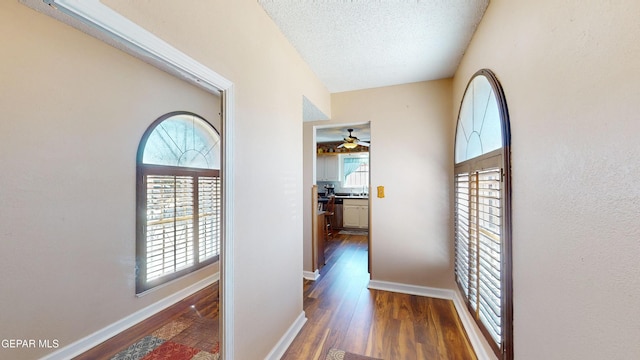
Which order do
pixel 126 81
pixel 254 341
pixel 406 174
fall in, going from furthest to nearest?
1. pixel 406 174
2. pixel 254 341
3. pixel 126 81

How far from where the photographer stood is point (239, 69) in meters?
1.34

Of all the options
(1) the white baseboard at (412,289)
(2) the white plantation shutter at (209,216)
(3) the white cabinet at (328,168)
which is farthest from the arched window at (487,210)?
(3) the white cabinet at (328,168)

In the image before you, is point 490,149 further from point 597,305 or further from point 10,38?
point 10,38

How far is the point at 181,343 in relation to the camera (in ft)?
4.04

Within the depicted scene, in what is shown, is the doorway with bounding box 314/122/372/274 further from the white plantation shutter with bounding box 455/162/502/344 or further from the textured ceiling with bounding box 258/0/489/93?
the white plantation shutter with bounding box 455/162/502/344

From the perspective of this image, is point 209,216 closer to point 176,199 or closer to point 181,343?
point 176,199

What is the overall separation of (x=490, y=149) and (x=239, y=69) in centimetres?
169

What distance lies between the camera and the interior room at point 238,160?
2.16ft

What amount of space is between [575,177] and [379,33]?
1.60 m

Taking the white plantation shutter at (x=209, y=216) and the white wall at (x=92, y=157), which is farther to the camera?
the white plantation shutter at (x=209, y=216)

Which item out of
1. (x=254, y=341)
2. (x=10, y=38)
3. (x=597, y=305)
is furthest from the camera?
(x=254, y=341)

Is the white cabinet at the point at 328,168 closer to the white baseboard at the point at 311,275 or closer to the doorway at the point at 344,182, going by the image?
the doorway at the point at 344,182

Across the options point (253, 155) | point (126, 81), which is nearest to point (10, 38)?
point (126, 81)

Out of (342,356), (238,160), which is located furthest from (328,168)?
(238,160)
